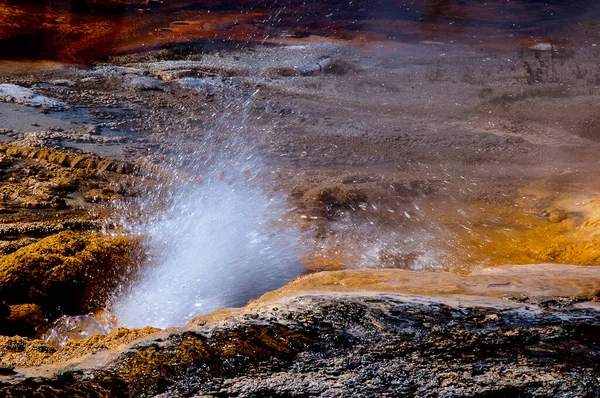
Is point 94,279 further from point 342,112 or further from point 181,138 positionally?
point 342,112

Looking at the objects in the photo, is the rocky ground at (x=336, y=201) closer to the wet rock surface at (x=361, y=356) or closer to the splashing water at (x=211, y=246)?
the wet rock surface at (x=361, y=356)

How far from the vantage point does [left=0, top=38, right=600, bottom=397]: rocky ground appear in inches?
65.1

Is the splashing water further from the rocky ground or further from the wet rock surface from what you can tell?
the wet rock surface

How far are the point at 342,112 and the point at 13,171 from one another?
352cm

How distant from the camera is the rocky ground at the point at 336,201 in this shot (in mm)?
1654

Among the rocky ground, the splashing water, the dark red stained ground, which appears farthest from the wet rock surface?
the dark red stained ground

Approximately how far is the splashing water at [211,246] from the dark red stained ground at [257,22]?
14.8 feet

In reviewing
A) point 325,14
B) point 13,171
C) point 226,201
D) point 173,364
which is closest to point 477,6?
point 325,14

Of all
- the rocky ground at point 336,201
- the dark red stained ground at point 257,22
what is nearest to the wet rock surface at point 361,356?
the rocky ground at point 336,201

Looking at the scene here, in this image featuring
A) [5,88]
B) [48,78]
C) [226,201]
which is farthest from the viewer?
[48,78]

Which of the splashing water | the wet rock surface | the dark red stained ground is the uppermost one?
the dark red stained ground

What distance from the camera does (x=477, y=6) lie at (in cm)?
1148

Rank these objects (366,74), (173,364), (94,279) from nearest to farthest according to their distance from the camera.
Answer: (173,364) → (94,279) → (366,74)

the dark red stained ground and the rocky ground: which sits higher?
the dark red stained ground
